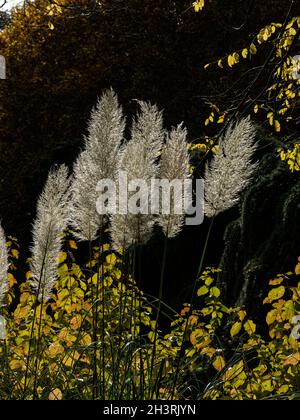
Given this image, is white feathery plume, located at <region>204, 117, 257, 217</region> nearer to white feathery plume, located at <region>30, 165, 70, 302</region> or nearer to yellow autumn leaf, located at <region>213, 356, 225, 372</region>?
white feathery plume, located at <region>30, 165, 70, 302</region>

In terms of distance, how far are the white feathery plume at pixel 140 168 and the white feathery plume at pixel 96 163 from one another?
0.20 ft

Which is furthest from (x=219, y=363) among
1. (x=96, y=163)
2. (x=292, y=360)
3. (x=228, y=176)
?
(x=96, y=163)

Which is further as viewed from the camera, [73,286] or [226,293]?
[226,293]

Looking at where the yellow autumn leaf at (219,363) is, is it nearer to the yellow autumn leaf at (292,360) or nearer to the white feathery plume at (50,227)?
the yellow autumn leaf at (292,360)

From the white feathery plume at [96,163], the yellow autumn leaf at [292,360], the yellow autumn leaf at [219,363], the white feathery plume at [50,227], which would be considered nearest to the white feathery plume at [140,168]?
the white feathery plume at [96,163]

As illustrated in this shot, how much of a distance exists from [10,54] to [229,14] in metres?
4.17

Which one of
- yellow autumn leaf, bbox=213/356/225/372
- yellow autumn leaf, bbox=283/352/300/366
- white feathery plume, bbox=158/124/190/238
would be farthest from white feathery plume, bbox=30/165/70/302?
yellow autumn leaf, bbox=283/352/300/366

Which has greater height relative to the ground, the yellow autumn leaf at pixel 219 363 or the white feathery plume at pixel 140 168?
the white feathery plume at pixel 140 168

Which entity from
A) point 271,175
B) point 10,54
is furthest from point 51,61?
point 271,175

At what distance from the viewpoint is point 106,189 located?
9.52 ft

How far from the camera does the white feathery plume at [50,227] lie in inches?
115

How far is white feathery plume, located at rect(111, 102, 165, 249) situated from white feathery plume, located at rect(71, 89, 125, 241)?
0.06 meters

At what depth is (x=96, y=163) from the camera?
114 inches
